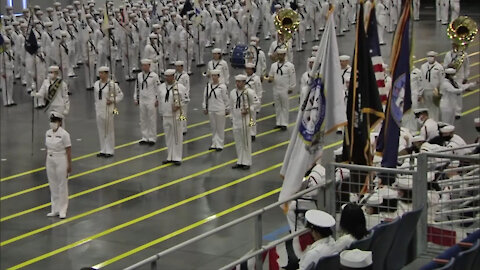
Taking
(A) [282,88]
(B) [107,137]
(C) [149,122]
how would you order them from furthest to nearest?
(A) [282,88], (C) [149,122], (B) [107,137]

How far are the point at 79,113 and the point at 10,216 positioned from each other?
328 inches

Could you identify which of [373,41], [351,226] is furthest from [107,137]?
[351,226]

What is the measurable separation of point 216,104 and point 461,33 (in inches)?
231

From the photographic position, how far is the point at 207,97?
2108 centimetres

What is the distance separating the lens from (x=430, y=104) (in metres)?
22.8

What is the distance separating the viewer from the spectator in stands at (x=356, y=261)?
9.25 m

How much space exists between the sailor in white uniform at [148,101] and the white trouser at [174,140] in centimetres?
128

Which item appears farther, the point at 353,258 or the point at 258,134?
the point at 258,134

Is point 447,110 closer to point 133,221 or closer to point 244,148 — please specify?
point 244,148

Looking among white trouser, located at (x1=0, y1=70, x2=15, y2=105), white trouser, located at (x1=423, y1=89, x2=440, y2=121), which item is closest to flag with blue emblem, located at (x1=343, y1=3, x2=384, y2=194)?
white trouser, located at (x1=423, y1=89, x2=440, y2=121)

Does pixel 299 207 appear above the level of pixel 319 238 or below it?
below

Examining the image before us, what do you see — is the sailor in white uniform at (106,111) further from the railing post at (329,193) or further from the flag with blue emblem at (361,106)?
the railing post at (329,193)

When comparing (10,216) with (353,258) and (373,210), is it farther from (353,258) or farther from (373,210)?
(353,258)

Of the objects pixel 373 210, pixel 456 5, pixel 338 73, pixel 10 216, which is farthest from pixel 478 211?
pixel 456 5
